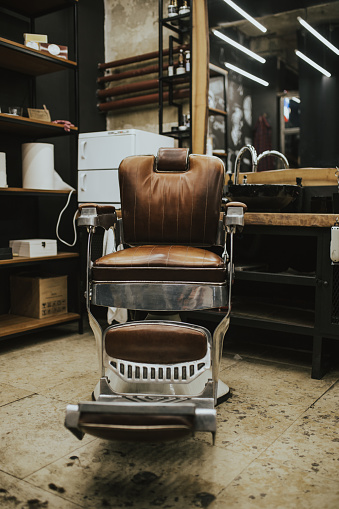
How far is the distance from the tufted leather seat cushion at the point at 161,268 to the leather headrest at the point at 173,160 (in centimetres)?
58

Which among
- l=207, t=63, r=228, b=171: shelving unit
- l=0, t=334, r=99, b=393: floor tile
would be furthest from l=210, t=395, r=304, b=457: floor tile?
l=207, t=63, r=228, b=171: shelving unit

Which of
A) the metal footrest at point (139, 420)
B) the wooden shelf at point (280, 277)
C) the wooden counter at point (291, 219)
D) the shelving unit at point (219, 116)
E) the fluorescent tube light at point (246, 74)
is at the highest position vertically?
the fluorescent tube light at point (246, 74)

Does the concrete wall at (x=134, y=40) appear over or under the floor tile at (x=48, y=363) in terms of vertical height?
over

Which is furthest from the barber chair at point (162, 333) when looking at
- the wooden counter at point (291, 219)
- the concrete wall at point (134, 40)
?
the concrete wall at point (134, 40)

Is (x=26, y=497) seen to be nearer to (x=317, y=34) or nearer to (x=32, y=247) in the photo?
(x=32, y=247)

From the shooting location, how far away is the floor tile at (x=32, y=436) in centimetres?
150

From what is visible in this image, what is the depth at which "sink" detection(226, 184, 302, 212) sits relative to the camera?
8.63 feet

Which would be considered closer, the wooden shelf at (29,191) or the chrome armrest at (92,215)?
the chrome armrest at (92,215)

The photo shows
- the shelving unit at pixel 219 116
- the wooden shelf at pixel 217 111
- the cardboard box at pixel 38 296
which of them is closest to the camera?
the cardboard box at pixel 38 296

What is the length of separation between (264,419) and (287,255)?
1402 mm

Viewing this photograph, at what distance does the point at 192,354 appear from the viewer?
5.30 feet

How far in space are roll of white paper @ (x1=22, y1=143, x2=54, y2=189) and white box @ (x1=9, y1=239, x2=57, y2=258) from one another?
1.22ft

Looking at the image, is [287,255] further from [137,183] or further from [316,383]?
[137,183]

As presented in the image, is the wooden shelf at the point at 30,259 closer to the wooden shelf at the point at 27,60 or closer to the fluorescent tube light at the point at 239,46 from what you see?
the wooden shelf at the point at 27,60
